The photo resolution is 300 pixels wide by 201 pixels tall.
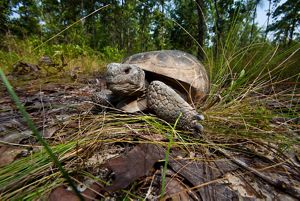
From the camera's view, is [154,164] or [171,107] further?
[171,107]

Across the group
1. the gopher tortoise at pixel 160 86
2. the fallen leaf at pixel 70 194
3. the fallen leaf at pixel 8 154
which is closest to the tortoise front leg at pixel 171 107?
the gopher tortoise at pixel 160 86

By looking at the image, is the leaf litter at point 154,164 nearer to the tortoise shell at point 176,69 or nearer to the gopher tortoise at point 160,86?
the gopher tortoise at point 160,86

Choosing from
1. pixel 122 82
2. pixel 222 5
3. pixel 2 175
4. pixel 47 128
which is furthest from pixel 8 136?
pixel 222 5

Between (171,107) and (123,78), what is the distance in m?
0.39

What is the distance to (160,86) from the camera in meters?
1.26

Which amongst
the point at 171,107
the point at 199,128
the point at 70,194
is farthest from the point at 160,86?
the point at 70,194

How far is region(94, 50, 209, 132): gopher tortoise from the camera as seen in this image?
1215 mm

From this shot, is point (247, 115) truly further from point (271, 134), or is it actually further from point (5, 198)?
point (5, 198)

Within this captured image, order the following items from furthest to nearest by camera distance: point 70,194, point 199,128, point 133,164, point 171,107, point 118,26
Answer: point 118,26, point 171,107, point 199,128, point 133,164, point 70,194

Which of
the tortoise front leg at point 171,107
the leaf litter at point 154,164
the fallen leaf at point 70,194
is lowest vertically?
the fallen leaf at point 70,194

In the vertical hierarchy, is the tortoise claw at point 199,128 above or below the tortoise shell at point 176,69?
below

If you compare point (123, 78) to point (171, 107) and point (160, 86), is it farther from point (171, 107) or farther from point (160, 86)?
point (171, 107)

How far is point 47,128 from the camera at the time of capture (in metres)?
1.21

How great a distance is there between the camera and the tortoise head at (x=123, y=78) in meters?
1.28
